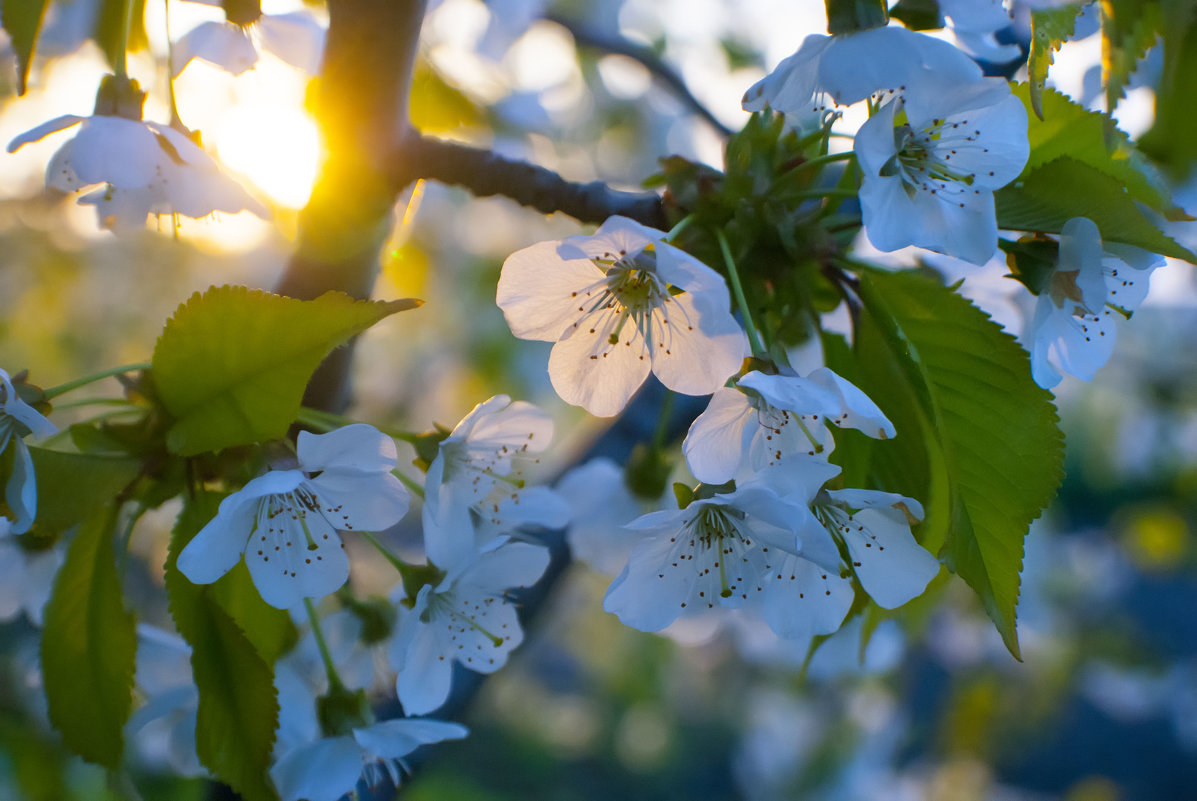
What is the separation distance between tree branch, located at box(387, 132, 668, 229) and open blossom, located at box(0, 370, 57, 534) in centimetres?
39

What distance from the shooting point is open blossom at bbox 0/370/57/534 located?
486mm

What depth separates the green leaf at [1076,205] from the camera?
501 millimetres

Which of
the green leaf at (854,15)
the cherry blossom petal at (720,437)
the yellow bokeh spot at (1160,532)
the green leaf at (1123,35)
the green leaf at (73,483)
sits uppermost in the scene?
the green leaf at (1123,35)

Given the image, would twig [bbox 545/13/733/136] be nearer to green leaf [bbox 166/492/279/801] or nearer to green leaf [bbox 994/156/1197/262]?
green leaf [bbox 994/156/1197/262]

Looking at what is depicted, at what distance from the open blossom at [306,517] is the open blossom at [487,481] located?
5 centimetres

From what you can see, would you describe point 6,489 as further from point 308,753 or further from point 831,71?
point 831,71

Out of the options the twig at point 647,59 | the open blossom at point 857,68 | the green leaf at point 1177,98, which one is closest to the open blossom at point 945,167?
the open blossom at point 857,68

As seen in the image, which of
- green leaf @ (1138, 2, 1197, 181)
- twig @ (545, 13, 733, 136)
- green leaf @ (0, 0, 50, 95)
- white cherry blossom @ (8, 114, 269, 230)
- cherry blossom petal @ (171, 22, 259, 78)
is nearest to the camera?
green leaf @ (1138, 2, 1197, 181)

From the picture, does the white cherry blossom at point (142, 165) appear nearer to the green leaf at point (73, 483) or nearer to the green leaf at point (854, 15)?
the green leaf at point (73, 483)

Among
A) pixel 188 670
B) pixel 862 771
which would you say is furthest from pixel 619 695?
pixel 188 670

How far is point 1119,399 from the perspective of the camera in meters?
4.00

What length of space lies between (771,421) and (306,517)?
1.20 ft

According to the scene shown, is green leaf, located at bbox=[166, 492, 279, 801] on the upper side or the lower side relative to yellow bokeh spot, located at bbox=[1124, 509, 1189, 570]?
upper

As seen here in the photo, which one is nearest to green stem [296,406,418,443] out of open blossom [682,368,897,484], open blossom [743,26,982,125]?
open blossom [682,368,897,484]
